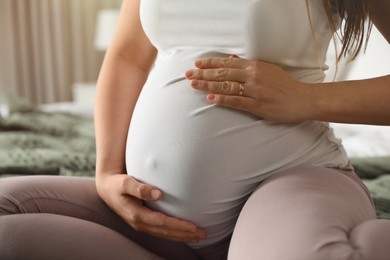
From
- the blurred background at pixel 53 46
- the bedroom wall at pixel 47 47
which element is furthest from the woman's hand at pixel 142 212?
the bedroom wall at pixel 47 47

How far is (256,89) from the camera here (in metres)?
0.83

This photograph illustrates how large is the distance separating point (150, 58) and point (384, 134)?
3.12 ft

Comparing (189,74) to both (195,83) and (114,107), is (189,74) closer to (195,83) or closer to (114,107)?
(195,83)

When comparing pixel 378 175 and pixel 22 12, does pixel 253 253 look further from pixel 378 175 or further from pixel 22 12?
pixel 22 12

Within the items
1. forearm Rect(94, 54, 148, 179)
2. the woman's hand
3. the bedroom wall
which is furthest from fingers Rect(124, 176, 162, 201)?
the bedroom wall

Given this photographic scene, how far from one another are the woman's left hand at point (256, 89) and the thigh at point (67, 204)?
0.83ft

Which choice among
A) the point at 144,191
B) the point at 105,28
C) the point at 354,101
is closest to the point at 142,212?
the point at 144,191

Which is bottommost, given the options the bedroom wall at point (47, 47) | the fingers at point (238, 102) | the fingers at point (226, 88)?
the bedroom wall at point (47, 47)

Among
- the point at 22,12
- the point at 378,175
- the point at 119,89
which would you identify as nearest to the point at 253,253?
the point at 119,89

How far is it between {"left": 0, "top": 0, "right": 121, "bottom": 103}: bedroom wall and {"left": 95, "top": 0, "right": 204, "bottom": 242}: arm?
3033mm

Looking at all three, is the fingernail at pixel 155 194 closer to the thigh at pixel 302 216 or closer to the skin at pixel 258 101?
the skin at pixel 258 101

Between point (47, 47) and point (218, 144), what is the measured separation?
11.3 feet

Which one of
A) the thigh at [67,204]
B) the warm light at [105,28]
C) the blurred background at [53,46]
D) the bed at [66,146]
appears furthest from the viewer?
the blurred background at [53,46]

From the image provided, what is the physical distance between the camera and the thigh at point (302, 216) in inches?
25.2
